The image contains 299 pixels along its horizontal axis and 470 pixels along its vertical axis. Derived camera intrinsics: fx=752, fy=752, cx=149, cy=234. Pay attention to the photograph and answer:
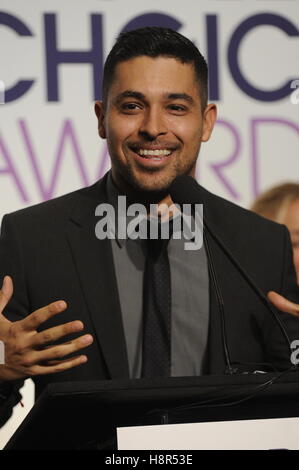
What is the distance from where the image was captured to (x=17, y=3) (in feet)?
8.20

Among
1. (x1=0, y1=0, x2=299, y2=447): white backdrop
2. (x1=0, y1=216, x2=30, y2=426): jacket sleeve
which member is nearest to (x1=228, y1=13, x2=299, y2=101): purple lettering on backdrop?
(x1=0, y1=0, x2=299, y2=447): white backdrop

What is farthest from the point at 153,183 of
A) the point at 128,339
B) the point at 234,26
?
the point at 234,26

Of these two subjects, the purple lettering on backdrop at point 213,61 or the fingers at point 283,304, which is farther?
the purple lettering on backdrop at point 213,61

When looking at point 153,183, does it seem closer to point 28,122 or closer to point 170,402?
point 28,122

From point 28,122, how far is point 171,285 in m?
0.80

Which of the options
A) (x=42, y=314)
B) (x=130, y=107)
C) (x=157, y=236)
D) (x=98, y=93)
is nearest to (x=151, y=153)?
(x=130, y=107)

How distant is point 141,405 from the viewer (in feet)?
3.86

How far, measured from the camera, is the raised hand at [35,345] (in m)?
1.38

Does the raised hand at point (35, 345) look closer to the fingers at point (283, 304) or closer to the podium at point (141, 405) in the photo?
the podium at point (141, 405)

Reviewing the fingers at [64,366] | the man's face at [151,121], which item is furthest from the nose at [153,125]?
the fingers at [64,366]

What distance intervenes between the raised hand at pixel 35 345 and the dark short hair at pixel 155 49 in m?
1.01

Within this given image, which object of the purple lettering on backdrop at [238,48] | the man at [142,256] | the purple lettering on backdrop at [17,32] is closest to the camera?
the man at [142,256]

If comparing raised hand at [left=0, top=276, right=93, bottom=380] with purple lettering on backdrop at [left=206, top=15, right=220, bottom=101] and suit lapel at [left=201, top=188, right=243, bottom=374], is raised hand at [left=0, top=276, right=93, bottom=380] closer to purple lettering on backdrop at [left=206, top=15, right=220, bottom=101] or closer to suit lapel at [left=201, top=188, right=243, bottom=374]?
suit lapel at [left=201, top=188, right=243, bottom=374]
